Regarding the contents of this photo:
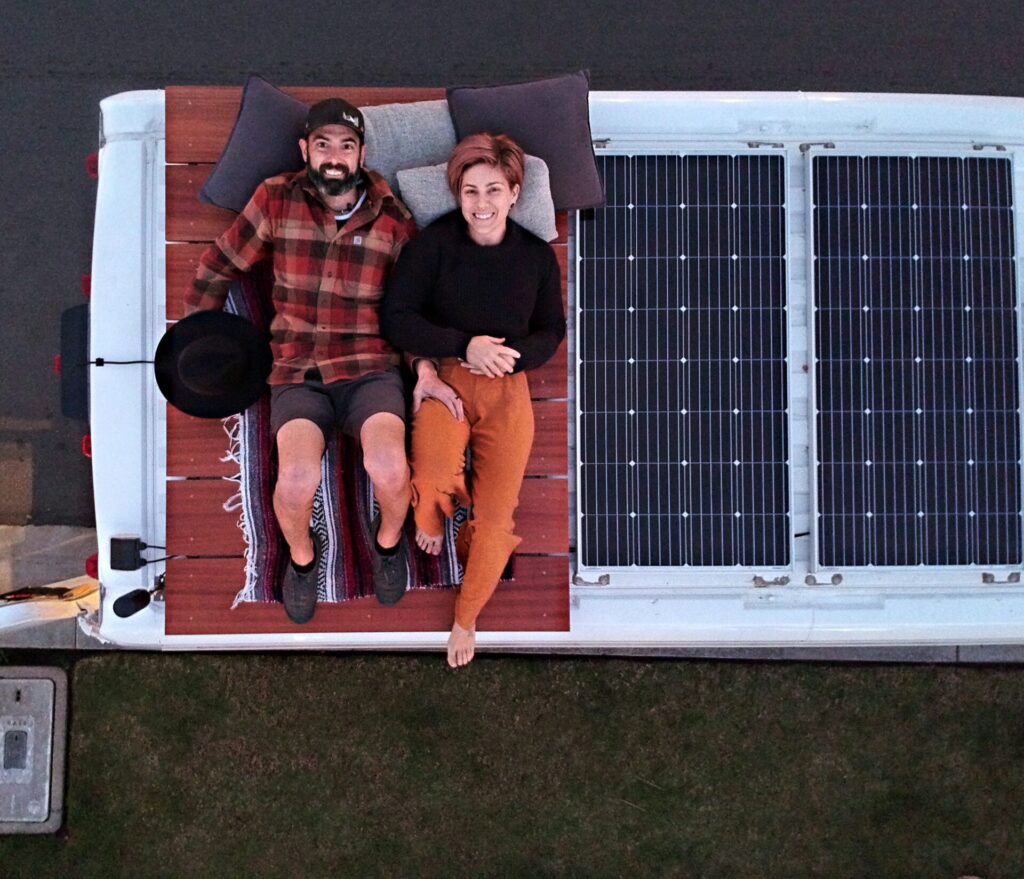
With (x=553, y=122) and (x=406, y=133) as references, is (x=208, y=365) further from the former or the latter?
(x=553, y=122)

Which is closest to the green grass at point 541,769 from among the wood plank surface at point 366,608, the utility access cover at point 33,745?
the utility access cover at point 33,745

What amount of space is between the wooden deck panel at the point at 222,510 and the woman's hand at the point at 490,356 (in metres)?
0.26

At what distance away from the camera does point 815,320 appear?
317 cm

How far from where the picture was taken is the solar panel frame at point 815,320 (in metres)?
3.16

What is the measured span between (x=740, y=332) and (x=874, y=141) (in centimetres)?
97

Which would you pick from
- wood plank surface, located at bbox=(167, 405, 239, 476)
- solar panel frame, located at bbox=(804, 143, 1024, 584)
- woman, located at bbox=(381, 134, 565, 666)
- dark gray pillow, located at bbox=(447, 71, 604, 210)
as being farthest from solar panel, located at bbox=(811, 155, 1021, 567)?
wood plank surface, located at bbox=(167, 405, 239, 476)

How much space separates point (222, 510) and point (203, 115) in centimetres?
164

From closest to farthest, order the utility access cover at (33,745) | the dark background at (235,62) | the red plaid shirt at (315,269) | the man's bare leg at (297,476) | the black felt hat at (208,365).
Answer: the black felt hat at (208,365)
the man's bare leg at (297,476)
the red plaid shirt at (315,269)
the utility access cover at (33,745)
the dark background at (235,62)

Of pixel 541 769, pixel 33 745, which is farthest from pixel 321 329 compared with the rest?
pixel 33 745

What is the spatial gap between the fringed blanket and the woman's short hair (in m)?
1.06

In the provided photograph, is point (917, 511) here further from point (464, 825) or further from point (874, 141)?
point (464, 825)

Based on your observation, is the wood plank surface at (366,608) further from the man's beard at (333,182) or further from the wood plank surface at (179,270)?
the man's beard at (333,182)

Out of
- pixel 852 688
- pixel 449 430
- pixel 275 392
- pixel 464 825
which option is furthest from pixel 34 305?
pixel 852 688

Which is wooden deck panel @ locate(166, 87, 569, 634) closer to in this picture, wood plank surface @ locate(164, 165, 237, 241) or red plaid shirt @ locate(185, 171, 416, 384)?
wood plank surface @ locate(164, 165, 237, 241)
